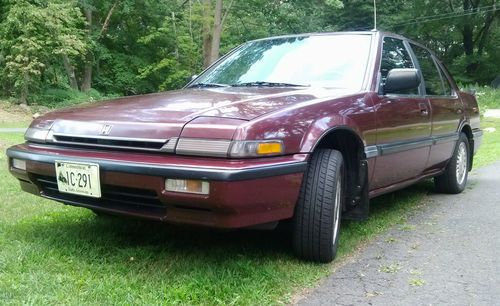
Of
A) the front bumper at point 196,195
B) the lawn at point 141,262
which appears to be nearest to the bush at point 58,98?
the lawn at point 141,262

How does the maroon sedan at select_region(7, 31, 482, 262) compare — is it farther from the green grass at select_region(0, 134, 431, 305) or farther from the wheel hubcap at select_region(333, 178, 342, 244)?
the green grass at select_region(0, 134, 431, 305)

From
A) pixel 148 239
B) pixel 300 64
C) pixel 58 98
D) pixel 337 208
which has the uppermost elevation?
pixel 300 64

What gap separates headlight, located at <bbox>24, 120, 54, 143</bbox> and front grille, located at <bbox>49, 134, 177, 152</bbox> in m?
0.10

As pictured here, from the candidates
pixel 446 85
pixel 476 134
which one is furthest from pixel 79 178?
Answer: pixel 476 134

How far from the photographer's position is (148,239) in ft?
11.5

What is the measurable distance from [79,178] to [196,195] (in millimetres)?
754

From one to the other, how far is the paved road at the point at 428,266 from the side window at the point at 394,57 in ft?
3.83

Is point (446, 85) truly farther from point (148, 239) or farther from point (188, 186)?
point (188, 186)

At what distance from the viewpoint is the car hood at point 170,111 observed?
2.75 metres

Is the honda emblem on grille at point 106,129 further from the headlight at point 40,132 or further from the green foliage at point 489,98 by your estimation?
the green foliage at point 489,98

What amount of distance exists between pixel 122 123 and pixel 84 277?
85cm

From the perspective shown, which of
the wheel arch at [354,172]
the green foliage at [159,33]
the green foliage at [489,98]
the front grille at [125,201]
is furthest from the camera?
the green foliage at [489,98]

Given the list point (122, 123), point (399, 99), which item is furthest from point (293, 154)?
point (399, 99)

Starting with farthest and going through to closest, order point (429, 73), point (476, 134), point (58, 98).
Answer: point (58, 98), point (476, 134), point (429, 73)
